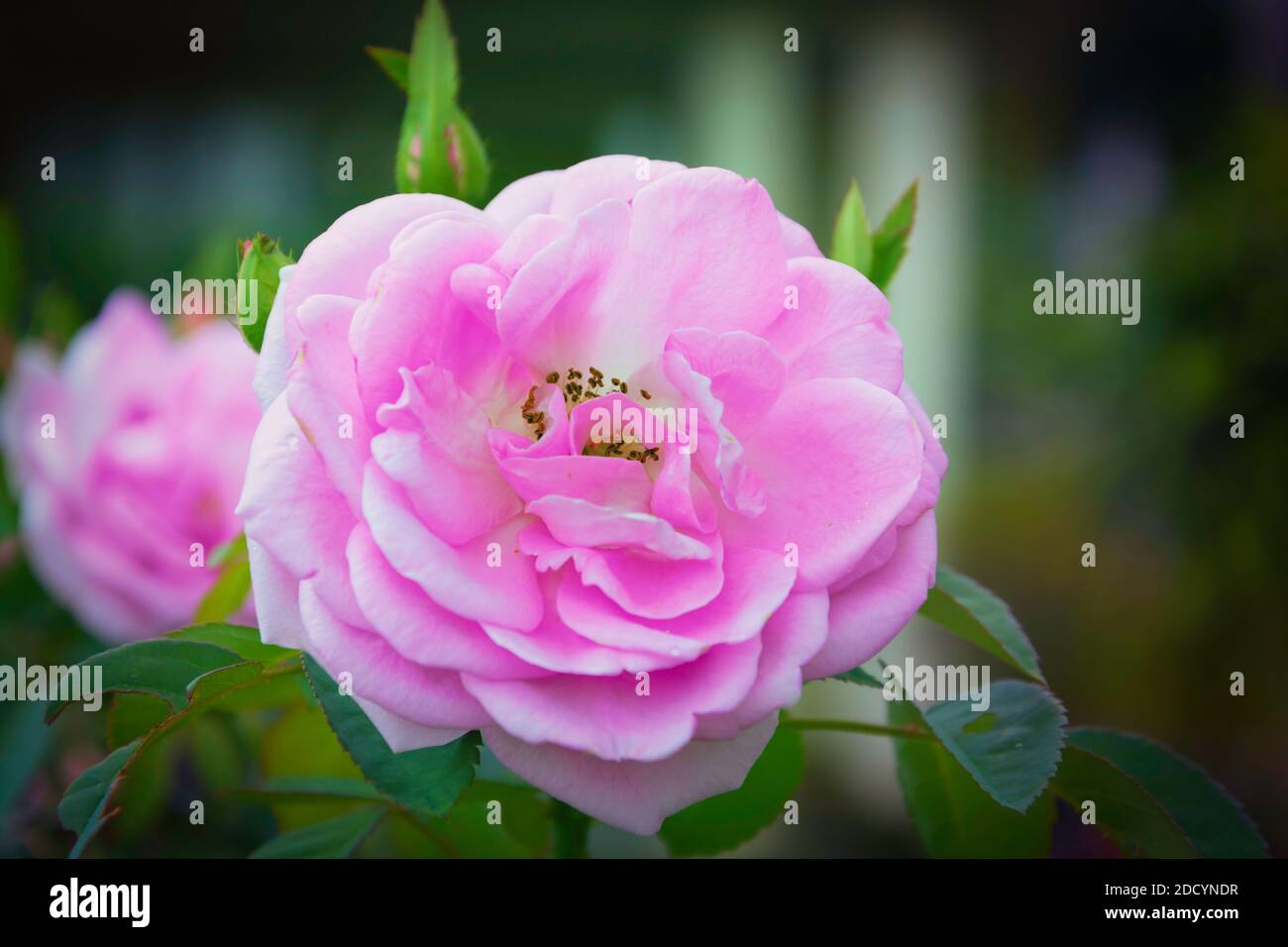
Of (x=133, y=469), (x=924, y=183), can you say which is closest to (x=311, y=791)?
(x=133, y=469)

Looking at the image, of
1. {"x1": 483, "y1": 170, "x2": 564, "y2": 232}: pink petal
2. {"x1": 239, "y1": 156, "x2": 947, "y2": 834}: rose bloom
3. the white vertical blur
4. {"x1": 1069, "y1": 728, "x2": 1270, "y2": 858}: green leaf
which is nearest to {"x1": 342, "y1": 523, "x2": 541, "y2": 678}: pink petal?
{"x1": 239, "y1": 156, "x2": 947, "y2": 834}: rose bloom

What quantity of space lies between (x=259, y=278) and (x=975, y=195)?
2.50m

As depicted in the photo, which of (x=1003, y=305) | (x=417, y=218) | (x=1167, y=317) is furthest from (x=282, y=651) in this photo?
(x=1003, y=305)

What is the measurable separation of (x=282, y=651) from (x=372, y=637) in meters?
0.10

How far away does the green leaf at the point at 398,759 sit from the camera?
313 millimetres

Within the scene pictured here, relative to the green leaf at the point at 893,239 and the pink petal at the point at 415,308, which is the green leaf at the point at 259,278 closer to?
the pink petal at the point at 415,308

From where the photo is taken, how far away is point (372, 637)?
296mm

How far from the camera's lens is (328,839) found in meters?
0.44

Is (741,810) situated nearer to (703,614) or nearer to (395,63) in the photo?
(703,614)

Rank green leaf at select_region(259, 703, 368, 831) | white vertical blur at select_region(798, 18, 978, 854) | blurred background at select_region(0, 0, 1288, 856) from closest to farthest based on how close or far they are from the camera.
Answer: green leaf at select_region(259, 703, 368, 831), blurred background at select_region(0, 0, 1288, 856), white vertical blur at select_region(798, 18, 978, 854)

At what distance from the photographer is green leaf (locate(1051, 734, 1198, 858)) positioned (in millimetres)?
378

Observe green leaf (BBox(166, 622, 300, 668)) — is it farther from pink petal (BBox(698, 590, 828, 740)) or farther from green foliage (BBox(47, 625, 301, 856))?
pink petal (BBox(698, 590, 828, 740))

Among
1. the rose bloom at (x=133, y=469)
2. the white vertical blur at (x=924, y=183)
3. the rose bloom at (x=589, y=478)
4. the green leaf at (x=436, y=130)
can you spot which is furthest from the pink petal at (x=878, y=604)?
the white vertical blur at (x=924, y=183)

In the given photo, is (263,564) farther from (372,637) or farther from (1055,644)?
(1055,644)
